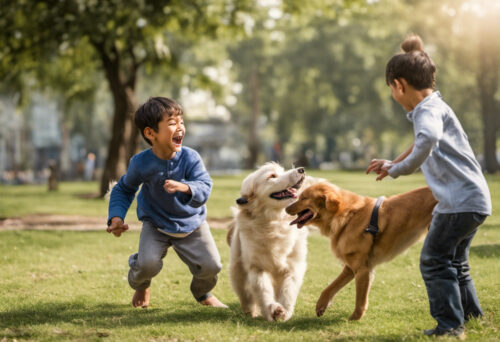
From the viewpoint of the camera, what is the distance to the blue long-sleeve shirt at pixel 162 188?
5.11 meters

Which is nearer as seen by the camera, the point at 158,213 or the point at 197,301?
the point at 158,213

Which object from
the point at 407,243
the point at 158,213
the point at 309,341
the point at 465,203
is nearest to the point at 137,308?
the point at 158,213

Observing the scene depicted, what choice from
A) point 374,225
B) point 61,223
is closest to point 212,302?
point 374,225

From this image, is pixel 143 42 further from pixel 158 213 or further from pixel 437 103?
pixel 437 103

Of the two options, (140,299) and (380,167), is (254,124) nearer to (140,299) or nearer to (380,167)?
(140,299)

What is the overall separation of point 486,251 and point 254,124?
39.3 meters

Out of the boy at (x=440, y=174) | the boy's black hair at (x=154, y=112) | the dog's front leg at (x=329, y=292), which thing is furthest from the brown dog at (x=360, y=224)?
the boy's black hair at (x=154, y=112)

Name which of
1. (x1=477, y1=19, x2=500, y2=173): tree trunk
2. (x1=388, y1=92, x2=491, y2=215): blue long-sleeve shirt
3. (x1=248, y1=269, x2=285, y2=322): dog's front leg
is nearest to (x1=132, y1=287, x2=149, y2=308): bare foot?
(x1=248, y1=269, x2=285, y2=322): dog's front leg

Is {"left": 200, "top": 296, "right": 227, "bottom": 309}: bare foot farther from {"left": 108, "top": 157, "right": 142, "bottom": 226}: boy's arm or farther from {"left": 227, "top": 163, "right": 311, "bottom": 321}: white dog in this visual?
{"left": 108, "top": 157, "right": 142, "bottom": 226}: boy's arm

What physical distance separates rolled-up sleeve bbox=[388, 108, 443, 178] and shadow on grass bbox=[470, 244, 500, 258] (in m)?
5.07

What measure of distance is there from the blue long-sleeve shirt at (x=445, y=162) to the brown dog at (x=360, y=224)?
2.57ft

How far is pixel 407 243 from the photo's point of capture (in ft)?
16.1

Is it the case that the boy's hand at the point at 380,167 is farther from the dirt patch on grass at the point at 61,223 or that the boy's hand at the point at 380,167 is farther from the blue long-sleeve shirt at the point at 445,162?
the dirt patch on grass at the point at 61,223

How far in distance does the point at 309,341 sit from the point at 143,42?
14207 millimetres
